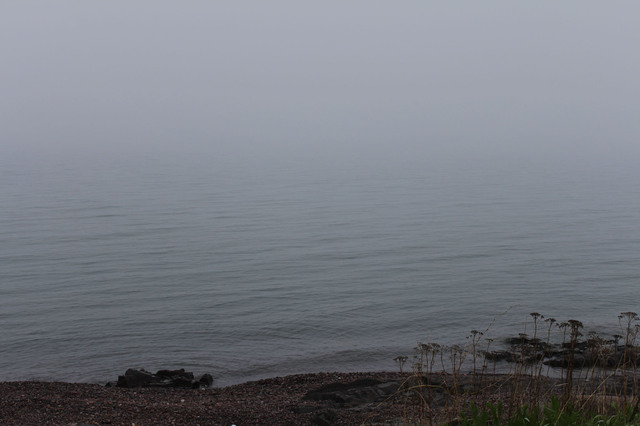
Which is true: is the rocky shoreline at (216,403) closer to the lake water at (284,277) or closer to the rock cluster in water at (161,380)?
the rock cluster in water at (161,380)

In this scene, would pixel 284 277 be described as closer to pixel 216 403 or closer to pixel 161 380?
pixel 161 380

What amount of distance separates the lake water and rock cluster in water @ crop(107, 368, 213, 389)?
3.40ft

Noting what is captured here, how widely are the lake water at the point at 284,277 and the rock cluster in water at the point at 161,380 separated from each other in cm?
104

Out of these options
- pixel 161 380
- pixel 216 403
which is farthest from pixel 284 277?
pixel 216 403

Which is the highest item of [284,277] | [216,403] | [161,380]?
[284,277]

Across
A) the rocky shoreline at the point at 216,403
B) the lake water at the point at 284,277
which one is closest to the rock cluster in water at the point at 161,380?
the rocky shoreline at the point at 216,403

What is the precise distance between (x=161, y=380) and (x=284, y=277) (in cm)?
1139

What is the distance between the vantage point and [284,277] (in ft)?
82.8

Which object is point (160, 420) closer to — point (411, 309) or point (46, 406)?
point (46, 406)

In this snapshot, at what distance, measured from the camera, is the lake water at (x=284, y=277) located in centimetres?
1711

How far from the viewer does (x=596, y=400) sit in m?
7.71

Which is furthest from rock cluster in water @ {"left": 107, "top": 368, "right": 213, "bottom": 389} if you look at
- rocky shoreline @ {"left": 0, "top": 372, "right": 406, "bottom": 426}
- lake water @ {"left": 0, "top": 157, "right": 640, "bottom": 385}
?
lake water @ {"left": 0, "top": 157, "right": 640, "bottom": 385}

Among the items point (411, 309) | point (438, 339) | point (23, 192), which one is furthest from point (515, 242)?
point (23, 192)

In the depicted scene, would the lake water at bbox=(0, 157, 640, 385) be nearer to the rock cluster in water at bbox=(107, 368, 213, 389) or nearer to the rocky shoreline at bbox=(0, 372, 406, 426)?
the rock cluster in water at bbox=(107, 368, 213, 389)
